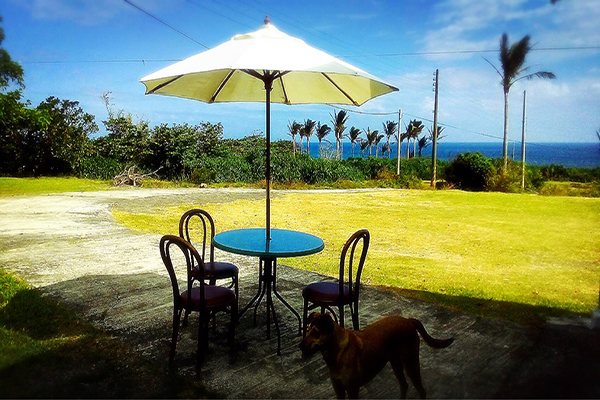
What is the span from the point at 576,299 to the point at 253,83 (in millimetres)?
3952

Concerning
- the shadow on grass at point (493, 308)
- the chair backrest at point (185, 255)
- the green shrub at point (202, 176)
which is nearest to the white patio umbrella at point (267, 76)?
the chair backrest at point (185, 255)

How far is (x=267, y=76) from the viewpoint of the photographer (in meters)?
3.53

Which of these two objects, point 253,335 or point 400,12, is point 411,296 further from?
point 400,12

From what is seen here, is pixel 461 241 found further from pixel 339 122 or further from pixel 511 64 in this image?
pixel 339 122

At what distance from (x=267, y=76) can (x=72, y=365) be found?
2409 mm

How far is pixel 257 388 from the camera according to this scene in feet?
8.16

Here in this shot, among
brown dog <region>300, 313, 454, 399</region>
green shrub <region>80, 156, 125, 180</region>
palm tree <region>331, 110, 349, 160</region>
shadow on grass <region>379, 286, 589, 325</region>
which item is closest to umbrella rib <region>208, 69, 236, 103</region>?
shadow on grass <region>379, 286, 589, 325</region>

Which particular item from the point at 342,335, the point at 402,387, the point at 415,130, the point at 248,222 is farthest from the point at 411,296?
the point at 415,130

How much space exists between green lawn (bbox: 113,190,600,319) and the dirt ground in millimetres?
663

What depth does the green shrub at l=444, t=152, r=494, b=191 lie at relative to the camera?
21.1 metres

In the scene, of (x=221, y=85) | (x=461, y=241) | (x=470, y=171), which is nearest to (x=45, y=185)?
(x=461, y=241)

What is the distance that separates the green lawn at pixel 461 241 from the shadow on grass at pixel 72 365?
2.67 m

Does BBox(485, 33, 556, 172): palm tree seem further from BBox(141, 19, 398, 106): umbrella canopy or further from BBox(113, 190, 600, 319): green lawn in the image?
BBox(141, 19, 398, 106): umbrella canopy

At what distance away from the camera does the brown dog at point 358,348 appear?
190 cm
